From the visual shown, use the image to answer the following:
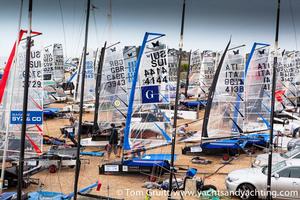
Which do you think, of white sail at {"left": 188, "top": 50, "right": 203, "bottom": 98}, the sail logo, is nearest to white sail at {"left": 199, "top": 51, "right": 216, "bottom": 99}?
white sail at {"left": 188, "top": 50, "right": 203, "bottom": 98}

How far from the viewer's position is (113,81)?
1590 centimetres

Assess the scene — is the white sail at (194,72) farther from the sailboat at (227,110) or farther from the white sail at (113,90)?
the sailboat at (227,110)

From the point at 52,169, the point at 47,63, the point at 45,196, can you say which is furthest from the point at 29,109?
the point at 47,63

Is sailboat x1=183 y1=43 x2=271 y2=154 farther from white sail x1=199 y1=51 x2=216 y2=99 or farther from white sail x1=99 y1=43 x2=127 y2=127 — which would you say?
white sail x1=199 y1=51 x2=216 y2=99

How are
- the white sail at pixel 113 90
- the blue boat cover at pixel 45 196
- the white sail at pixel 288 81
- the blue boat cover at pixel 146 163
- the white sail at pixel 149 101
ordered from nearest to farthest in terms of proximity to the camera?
the blue boat cover at pixel 45 196 < the white sail at pixel 149 101 < the blue boat cover at pixel 146 163 < the white sail at pixel 113 90 < the white sail at pixel 288 81

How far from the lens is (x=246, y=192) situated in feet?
30.2

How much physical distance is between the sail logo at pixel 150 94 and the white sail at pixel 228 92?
348cm

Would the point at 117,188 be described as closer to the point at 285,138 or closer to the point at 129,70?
the point at 129,70

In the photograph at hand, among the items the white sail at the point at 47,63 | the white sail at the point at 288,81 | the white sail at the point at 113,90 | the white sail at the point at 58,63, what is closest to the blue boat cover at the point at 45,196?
the white sail at the point at 113,90

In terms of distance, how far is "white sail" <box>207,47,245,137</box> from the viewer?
13648 mm

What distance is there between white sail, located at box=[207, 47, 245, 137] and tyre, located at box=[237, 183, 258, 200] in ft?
14.4

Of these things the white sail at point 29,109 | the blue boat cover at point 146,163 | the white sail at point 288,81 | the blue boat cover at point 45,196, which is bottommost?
the blue boat cover at point 45,196

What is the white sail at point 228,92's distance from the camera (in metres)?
13.6

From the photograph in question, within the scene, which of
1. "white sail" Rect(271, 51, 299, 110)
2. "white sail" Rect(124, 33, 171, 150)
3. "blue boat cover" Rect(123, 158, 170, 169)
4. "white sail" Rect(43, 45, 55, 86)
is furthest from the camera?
"white sail" Rect(43, 45, 55, 86)
